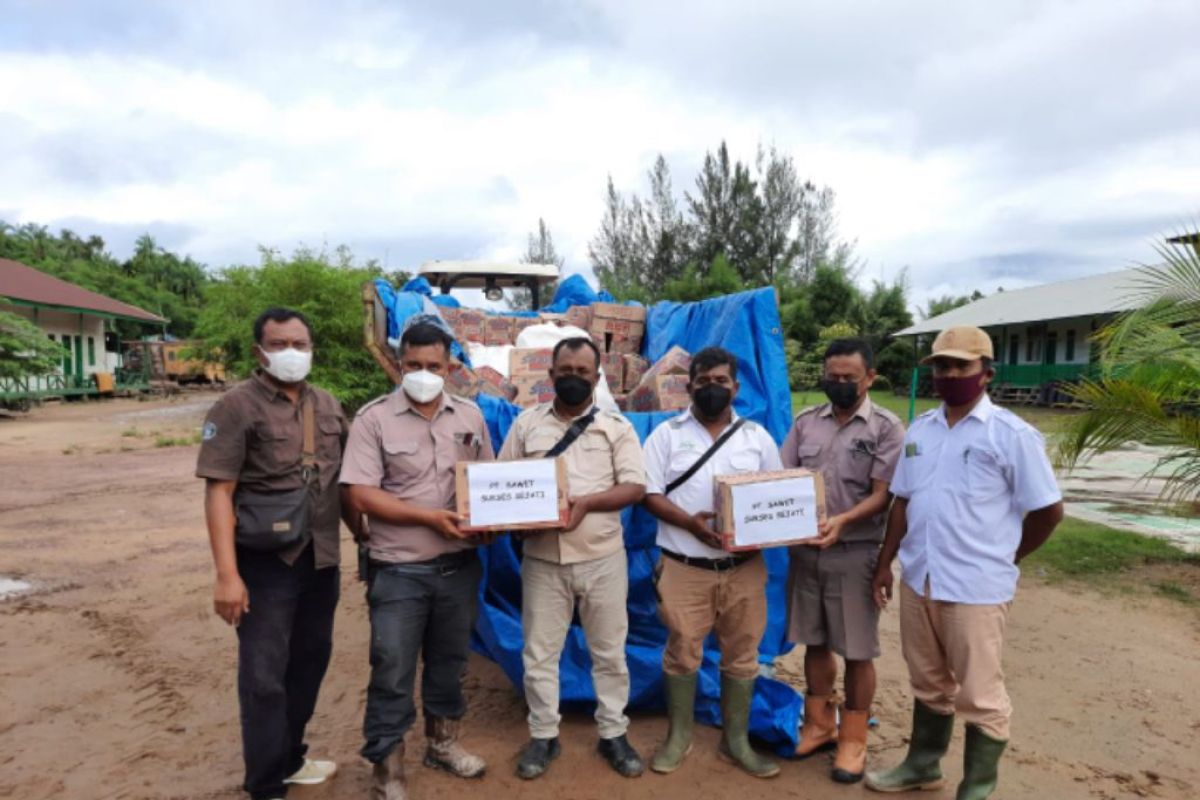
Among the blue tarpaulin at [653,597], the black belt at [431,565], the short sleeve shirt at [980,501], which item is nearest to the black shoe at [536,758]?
the blue tarpaulin at [653,597]

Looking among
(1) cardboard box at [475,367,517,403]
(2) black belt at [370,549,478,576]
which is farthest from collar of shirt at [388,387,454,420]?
(1) cardboard box at [475,367,517,403]

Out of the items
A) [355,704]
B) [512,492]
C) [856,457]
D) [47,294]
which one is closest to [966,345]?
[856,457]

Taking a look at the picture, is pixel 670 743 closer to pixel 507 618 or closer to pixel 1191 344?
pixel 507 618

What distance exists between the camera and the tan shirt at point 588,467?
3.02 m

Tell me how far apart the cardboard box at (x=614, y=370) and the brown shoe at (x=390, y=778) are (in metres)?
2.49

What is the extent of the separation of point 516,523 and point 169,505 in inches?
299

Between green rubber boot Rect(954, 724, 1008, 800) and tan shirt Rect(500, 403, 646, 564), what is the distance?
1.47 metres

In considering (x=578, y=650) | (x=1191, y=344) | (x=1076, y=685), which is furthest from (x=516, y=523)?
(x=1191, y=344)

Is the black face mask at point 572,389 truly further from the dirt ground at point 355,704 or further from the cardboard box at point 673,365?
the dirt ground at point 355,704

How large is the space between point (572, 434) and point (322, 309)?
1337 centimetres

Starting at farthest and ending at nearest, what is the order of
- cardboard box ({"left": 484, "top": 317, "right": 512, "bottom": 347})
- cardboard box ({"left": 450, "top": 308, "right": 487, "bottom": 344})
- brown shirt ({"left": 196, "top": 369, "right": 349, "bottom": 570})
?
cardboard box ({"left": 484, "top": 317, "right": 512, "bottom": 347})
cardboard box ({"left": 450, "top": 308, "right": 487, "bottom": 344})
brown shirt ({"left": 196, "top": 369, "right": 349, "bottom": 570})

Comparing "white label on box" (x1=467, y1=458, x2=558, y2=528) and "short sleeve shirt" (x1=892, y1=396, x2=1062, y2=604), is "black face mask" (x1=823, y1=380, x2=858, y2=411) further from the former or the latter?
"white label on box" (x1=467, y1=458, x2=558, y2=528)

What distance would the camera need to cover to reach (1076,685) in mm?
4133

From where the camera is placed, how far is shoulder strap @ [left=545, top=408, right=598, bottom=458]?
303 cm
